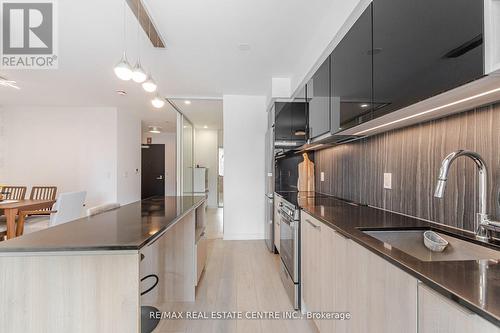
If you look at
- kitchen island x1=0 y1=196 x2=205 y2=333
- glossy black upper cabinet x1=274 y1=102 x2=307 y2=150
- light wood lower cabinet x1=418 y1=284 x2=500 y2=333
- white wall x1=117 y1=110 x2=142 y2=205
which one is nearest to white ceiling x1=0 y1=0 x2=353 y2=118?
glossy black upper cabinet x1=274 y1=102 x2=307 y2=150

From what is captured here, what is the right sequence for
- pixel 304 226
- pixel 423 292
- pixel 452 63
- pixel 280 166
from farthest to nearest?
pixel 280 166
pixel 304 226
pixel 452 63
pixel 423 292

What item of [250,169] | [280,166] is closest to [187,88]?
[250,169]

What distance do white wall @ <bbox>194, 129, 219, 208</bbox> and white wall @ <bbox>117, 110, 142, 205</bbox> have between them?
1765 mm

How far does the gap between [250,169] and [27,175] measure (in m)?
5.05

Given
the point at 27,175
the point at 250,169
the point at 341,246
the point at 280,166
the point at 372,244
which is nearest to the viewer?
the point at 372,244

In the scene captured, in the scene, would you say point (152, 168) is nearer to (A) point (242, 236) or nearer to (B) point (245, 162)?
(B) point (245, 162)

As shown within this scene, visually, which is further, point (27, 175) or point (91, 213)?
point (27, 175)

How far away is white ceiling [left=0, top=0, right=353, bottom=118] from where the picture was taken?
78.0 inches

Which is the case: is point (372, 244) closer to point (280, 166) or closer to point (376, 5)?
point (376, 5)

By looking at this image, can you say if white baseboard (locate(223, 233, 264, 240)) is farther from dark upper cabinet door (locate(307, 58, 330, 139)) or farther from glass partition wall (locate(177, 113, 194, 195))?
Answer: dark upper cabinet door (locate(307, 58, 330, 139))

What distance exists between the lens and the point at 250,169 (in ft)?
13.6

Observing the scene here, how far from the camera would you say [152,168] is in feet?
26.0

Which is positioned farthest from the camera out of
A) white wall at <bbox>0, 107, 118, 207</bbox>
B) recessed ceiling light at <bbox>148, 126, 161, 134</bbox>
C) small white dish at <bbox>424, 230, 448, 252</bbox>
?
recessed ceiling light at <bbox>148, 126, 161, 134</bbox>
